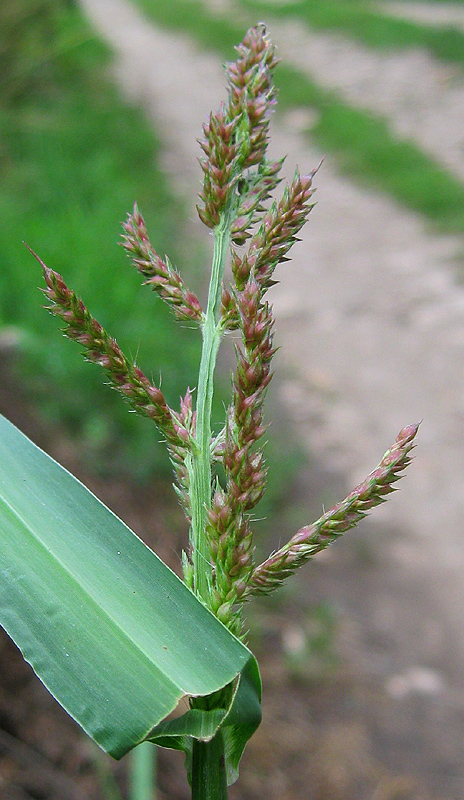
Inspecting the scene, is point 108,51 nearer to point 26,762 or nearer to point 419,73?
point 419,73

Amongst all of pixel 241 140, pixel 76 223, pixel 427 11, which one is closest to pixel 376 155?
pixel 76 223

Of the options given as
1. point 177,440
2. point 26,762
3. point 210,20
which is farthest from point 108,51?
point 177,440

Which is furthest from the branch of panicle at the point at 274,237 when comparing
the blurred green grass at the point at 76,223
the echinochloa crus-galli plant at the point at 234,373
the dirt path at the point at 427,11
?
the dirt path at the point at 427,11

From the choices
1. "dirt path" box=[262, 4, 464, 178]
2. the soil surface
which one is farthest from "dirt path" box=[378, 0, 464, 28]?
the soil surface

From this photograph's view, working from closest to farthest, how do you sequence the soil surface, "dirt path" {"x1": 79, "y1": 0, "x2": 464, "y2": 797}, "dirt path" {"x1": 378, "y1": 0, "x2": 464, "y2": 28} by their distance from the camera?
the soil surface
"dirt path" {"x1": 79, "y1": 0, "x2": 464, "y2": 797}
"dirt path" {"x1": 378, "y1": 0, "x2": 464, "y2": 28}

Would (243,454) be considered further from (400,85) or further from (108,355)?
(400,85)

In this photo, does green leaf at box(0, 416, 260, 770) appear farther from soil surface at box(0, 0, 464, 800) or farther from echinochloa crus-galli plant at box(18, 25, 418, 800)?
soil surface at box(0, 0, 464, 800)

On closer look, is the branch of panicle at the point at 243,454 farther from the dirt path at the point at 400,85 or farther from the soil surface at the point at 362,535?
the dirt path at the point at 400,85
